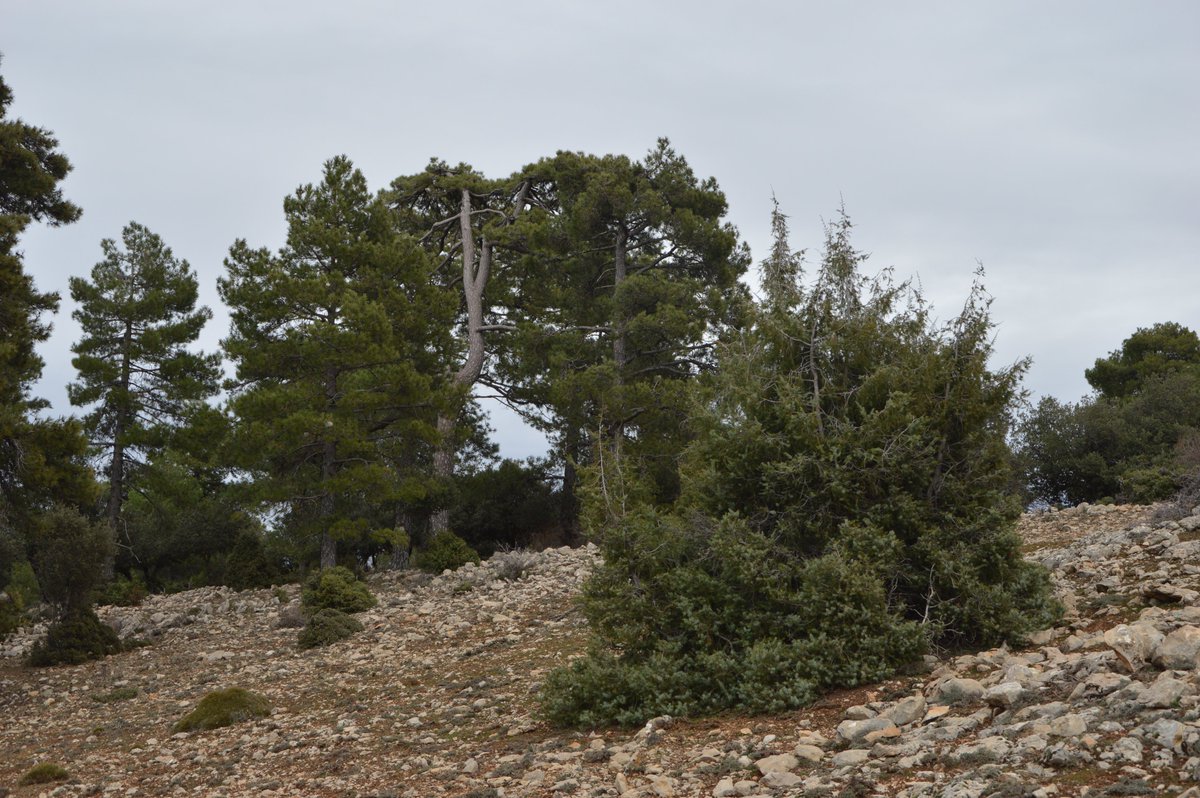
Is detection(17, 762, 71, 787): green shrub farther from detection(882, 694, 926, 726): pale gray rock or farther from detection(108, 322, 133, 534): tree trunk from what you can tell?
detection(108, 322, 133, 534): tree trunk

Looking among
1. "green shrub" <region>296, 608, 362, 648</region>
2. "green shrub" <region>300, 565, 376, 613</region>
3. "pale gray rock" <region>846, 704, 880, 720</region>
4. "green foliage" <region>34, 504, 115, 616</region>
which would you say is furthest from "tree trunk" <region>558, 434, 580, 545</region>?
"pale gray rock" <region>846, 704, 880, 720</region>

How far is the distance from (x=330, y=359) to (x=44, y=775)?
551 inches

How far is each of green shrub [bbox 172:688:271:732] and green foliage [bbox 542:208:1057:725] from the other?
4.50 meters

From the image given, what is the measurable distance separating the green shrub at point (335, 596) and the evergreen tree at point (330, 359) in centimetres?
323

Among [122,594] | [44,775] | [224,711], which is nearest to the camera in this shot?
[44,775]

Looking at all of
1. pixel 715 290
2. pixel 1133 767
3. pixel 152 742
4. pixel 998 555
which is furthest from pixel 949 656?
pixel 715 290

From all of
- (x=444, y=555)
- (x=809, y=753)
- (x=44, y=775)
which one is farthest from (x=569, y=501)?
(x=809, y=753)

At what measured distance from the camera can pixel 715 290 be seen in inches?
1068

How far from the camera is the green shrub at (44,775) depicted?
10.0 meters

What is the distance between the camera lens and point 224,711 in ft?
39.2

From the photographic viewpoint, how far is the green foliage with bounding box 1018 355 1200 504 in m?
28.0

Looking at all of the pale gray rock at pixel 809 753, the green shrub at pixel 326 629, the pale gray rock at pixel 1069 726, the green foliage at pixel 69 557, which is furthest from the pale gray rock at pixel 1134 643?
the green foliage at pixel 69 557

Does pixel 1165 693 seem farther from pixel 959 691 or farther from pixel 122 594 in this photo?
pixel 122 594

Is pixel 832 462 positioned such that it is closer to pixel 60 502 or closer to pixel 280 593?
pixel 60 502
